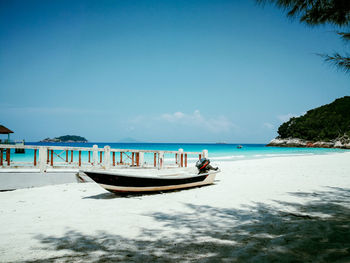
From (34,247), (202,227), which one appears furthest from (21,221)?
(202,227)

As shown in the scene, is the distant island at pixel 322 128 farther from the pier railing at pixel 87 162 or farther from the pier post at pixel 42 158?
the pier post at pixel 42 158

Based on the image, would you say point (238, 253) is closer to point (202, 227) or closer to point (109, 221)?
point (202, 227)

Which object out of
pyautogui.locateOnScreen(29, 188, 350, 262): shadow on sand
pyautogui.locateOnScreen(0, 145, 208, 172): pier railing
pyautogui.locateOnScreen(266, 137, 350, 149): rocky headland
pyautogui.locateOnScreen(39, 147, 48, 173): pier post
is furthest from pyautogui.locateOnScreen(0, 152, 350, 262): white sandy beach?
pyautogui.locateOnScreen(266, 137, 350, 149): rocky headland

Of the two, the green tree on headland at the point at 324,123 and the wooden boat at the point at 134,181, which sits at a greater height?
the green tree on headland at the point at 324,123

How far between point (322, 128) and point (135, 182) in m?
96.5

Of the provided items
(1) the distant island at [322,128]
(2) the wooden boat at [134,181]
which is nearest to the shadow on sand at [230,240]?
(2) the wooden boat at [134,181]

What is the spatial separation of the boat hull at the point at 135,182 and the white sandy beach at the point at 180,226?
32 cm

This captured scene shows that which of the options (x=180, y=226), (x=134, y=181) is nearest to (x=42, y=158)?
(x=134, y=181)

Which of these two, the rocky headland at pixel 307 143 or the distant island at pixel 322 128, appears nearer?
the rocky headland at pixel 307 143

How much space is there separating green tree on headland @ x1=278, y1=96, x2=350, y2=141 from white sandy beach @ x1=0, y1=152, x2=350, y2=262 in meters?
84.0

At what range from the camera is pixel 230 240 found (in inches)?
153

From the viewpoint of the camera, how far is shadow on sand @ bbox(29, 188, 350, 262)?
3195mm

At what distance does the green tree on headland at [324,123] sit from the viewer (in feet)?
258

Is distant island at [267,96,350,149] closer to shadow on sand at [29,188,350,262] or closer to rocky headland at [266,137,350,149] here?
rocky headland at [266,137,350,149]
